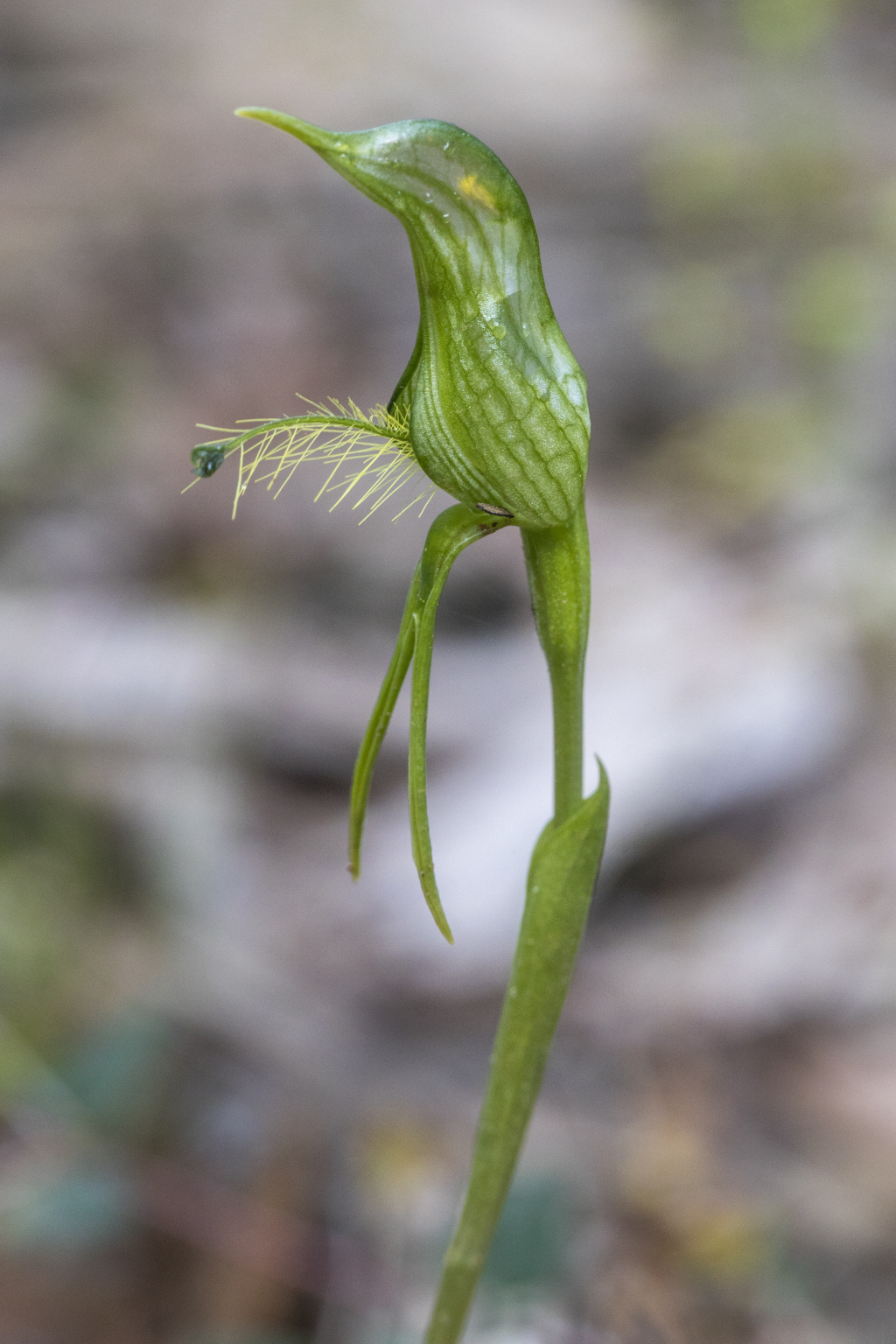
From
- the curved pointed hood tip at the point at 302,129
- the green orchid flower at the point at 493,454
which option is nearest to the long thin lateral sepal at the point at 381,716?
the green orchid flower at the point at 493,454

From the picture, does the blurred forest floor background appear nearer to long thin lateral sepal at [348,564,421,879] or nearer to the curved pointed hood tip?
long thin lateral sepal at [348,564,421,879]

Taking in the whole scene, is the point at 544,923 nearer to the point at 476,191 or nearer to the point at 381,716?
the point at 381,716

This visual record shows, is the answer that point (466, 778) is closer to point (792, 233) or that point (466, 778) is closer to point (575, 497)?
point (575, 497)

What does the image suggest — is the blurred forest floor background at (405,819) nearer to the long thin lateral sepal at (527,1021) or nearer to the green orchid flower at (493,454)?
the long thin lateral sepal at (527,1021)

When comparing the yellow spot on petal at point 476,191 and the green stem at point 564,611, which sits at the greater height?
the yellow spot on petal at point 476,191

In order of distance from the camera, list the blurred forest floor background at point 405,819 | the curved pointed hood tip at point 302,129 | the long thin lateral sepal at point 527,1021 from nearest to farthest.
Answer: the curved pointed hood tip at point 302,129 → the long thin lateral sepal at point 527,1021 → the blurred forest floor background at point 405,819

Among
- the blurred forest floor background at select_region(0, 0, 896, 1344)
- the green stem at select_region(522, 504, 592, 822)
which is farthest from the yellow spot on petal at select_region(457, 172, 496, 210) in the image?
the blurred forest floor background at select_region(0, 0, 896, 1344)

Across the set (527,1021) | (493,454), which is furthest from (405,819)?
(493,454)
